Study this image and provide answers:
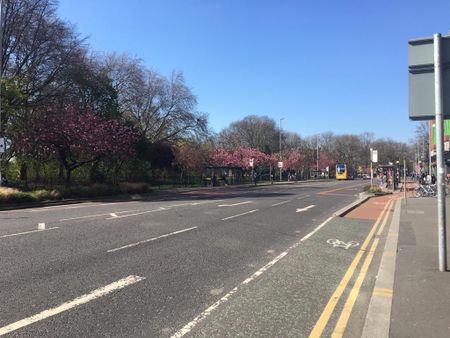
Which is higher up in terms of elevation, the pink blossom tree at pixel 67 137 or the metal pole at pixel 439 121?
the pink blossom tree at pixel 67 137

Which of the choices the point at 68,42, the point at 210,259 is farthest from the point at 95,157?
the point at 210,259

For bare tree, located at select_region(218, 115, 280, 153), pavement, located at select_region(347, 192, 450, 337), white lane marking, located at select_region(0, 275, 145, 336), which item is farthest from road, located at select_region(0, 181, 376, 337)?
bare tree, located at select_region(218, 115, 280, 153)

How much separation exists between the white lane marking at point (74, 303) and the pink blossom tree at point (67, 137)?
21.1 meters

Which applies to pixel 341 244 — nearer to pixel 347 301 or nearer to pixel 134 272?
pixel 347 301

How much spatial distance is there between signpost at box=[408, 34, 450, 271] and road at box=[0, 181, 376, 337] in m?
2.16

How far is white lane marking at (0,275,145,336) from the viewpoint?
15.8 ft

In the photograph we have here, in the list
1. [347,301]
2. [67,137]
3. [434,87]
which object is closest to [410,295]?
[347,301]

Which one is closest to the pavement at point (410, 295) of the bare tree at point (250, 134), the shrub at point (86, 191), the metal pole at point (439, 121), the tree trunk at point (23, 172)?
the metal pole at point (439, 121)

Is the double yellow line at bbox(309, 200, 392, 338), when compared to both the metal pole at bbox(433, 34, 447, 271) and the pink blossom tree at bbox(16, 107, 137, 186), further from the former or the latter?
the pink blossom tree at bbox(16, 107, 137, 186)

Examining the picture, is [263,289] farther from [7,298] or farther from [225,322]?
[7,298]

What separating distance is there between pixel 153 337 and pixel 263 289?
2.33m

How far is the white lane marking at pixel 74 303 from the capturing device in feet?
15.8

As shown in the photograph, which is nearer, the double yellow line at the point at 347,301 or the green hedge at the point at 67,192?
the double yellow line at the point at 347,301

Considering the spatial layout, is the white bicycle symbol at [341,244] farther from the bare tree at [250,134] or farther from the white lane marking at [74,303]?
the bare tree at [250,134]
